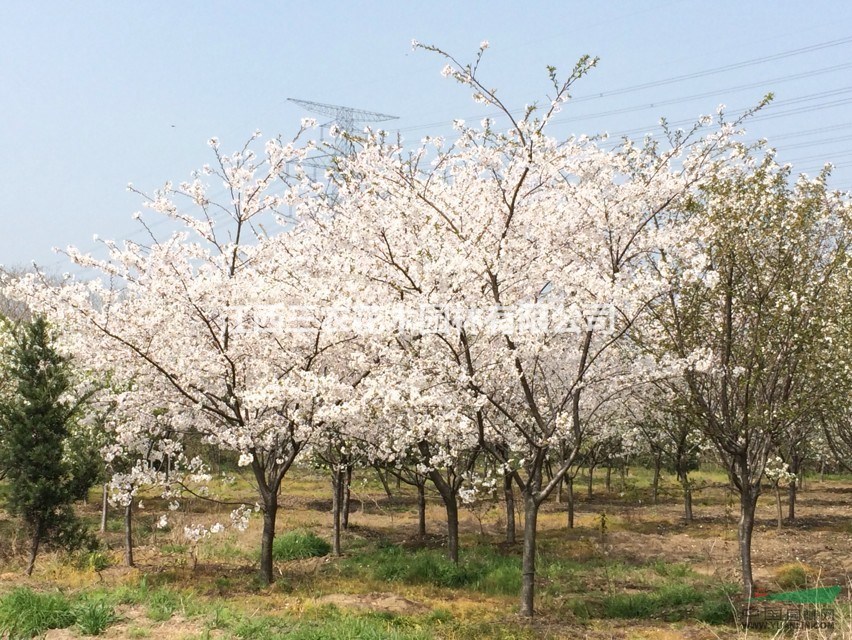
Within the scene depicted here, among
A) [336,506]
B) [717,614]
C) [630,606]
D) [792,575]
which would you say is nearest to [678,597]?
[630,606]

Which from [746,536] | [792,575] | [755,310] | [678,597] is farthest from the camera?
[792,575]

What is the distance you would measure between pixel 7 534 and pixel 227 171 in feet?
43.0

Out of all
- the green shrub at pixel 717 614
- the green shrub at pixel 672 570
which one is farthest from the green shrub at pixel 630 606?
the green shrub at pixel 672 570

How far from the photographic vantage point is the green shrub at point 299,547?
726 inches

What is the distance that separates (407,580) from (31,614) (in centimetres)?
740

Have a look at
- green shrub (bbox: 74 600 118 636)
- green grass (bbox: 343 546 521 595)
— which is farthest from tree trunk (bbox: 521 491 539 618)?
green shrub (bbox: 74 600 118 636)

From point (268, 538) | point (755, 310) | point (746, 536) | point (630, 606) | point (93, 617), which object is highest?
point (755, 310)

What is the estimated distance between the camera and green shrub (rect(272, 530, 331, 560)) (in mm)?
18447

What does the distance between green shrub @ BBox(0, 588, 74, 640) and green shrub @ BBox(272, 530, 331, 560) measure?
792 cm

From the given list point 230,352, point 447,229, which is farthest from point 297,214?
point 447,229

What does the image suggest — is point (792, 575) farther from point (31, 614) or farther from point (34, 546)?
point (34, 546)

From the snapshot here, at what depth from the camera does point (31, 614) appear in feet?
33.0

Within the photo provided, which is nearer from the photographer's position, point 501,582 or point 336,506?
point 501,582

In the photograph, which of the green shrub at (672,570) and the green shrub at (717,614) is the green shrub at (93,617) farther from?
the green shrub at (672,570)
